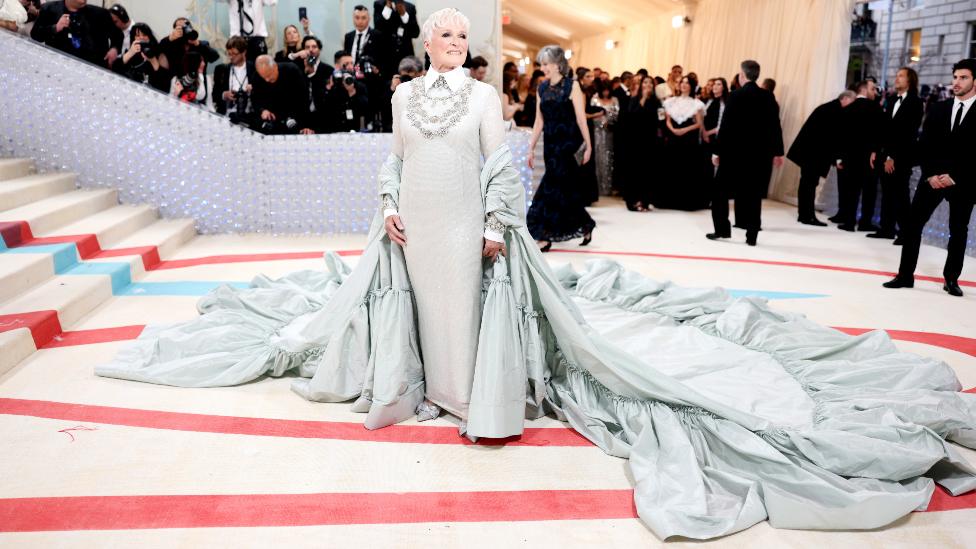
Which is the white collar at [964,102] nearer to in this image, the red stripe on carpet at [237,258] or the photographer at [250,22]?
the red stripe on carpet at [237,258]

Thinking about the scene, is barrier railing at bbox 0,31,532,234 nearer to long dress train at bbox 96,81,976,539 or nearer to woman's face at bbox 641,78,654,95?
woman's face at bbox 641,78,654,95

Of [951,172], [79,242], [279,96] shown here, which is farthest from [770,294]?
[279,96]

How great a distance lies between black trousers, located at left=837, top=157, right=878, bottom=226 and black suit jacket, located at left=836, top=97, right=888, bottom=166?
5cm

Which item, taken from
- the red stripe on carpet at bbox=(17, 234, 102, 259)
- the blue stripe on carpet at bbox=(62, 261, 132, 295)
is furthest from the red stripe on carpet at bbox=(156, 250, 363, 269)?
the blue stripe on carpet at bbox=(62, 261, 132, 295)

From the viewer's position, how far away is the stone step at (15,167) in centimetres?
565

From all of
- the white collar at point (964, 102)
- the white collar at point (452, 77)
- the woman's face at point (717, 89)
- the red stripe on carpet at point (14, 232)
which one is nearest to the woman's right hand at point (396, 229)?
the white collar at point (452, 77)

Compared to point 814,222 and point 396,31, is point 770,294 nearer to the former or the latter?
point 814,222

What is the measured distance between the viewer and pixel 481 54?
862 cm

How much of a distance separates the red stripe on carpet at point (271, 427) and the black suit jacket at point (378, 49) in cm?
549

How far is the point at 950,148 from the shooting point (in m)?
4.85

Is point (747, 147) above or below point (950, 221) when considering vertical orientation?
above

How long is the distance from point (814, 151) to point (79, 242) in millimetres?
7032

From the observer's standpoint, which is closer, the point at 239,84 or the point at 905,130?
the point at 905,130

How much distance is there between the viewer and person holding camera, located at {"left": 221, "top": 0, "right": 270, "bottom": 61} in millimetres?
7832
